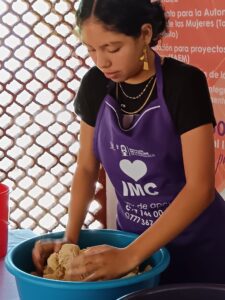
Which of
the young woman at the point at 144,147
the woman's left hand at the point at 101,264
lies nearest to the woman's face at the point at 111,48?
the young woman at the point at 144,147

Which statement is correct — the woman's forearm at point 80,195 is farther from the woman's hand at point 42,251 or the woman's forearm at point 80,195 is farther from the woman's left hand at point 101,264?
the woman's left hand at point 101,264

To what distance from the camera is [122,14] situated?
3.10 ft

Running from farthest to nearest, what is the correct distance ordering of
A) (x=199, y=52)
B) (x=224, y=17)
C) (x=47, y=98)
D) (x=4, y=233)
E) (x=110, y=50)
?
(x=47, y=98)
(x=199, y=52)
(x=224, y=17)
(x=4, y=233)
(x=110, y=50)

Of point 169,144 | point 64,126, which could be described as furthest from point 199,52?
point 169,144

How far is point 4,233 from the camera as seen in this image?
4.21 feet

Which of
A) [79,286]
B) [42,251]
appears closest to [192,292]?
[79,286]

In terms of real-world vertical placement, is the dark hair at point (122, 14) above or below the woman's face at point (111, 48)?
above

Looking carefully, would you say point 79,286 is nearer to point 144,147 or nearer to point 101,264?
point 101,264

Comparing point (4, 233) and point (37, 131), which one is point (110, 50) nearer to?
point (4, 233)

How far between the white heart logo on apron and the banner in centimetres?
89

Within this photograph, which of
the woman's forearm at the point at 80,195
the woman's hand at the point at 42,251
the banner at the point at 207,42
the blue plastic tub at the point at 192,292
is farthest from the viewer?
A: the banner at the point at 207,42

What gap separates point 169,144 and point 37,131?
119 cm

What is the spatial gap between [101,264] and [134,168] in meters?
0.26

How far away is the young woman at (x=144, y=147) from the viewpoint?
929 millimetres
